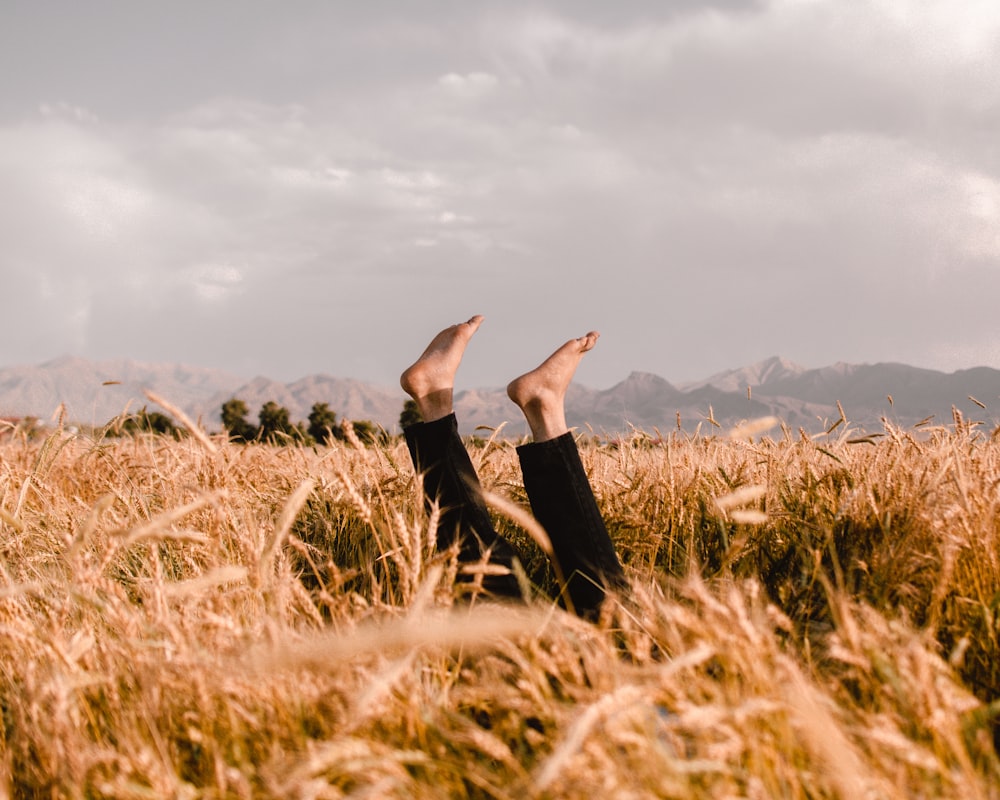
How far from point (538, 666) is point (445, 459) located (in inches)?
48.5

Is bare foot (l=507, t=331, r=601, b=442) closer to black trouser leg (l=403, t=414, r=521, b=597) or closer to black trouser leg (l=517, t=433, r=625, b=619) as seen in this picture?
black trouser leg (l=517, t=433, r=625, b=619)

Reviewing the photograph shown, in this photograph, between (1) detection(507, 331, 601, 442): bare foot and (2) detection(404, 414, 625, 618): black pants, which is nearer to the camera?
(2) detection(404, 414, 625, 618): black pants

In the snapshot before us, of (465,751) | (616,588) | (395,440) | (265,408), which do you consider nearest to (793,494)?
(616,588)

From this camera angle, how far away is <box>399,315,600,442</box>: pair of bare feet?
2.62m

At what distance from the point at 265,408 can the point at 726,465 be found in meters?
17.6

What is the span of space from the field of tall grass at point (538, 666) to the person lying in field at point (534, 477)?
0.68ft

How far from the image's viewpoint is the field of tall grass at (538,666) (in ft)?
4.06

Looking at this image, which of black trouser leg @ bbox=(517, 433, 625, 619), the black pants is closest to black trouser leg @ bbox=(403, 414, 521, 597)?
the black pants

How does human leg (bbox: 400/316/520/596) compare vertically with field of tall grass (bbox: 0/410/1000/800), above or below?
above

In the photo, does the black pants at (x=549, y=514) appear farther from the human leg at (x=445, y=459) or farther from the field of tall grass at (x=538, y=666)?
the field of tall grass at (x=538, y=666)

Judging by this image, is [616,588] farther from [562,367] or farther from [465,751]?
[465,751]

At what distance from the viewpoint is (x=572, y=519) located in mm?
2533

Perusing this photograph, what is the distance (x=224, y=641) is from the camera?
1826mm

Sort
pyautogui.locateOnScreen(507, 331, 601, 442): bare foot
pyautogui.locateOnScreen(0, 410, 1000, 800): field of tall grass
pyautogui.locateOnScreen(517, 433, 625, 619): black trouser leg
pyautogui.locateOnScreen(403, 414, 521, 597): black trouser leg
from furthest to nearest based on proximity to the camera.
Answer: pyautogui.locateOnScreen(403, 414, 521, 597): black trouser leg, pyautogui.locateOnScreen(507, 331, 601, 442): bare foot, pyautogui.locateOnScreen(517, 433, 625, 619): black trouser leg, pyautogui.locateOnScreen(0, 410, 1000, 800): field of tall grass
